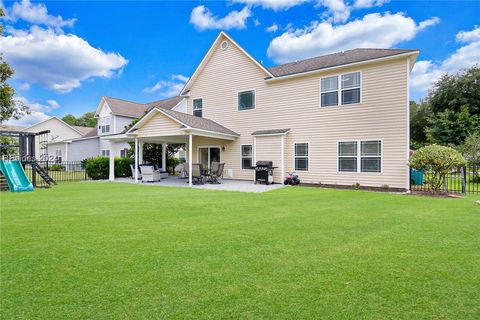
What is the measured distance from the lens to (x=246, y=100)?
16656 mm

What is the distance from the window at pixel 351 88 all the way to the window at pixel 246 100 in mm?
5267

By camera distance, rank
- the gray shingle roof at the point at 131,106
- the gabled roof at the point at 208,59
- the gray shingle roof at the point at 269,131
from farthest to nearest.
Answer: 1. the gray shingle roof at the point at 131,106
2. the gabled roof at the point at 208,59
3. the gray shingle roof at the point at 269,131

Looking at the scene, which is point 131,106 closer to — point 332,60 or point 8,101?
point 8,101

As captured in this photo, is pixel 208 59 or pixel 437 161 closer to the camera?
pixel 437 161

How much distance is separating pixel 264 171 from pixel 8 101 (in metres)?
18.9

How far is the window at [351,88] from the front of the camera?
43.2 feet

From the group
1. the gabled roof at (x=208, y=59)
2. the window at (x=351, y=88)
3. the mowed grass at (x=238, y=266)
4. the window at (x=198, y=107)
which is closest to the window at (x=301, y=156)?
the window at (x=351, y=88)

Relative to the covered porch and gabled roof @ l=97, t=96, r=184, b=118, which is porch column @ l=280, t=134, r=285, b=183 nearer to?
the covered porch

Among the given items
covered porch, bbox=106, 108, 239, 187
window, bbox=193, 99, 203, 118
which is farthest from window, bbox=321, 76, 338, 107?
window, bbox=193, 99, 203, 118

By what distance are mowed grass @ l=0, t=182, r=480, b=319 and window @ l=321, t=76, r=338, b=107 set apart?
8.34 meters

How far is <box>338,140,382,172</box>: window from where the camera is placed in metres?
12.6

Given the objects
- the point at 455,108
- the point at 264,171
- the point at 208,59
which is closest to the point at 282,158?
the point at 264,171

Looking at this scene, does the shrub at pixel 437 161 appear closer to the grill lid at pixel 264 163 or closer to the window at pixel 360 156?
the window at pixel 360 156

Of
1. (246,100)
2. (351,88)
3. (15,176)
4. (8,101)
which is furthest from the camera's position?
(8,101)
